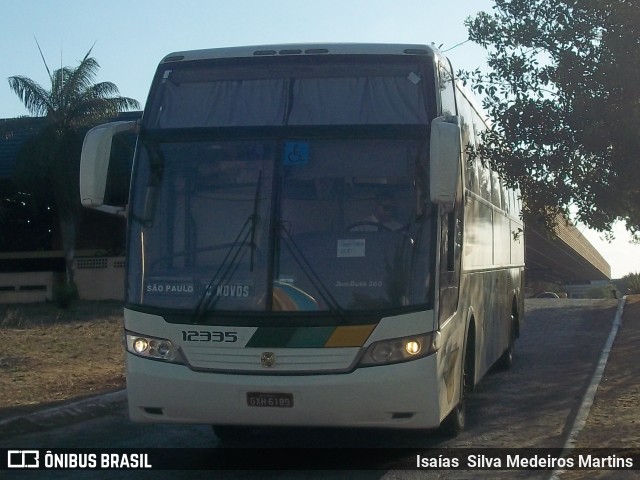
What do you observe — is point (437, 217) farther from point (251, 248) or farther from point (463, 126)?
point (463, 126)

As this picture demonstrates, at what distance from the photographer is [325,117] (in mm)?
7980

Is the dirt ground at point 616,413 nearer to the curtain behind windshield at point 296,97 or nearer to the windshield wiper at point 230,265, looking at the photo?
the windshield wiper at point 230,265

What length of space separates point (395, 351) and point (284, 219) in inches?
53.7

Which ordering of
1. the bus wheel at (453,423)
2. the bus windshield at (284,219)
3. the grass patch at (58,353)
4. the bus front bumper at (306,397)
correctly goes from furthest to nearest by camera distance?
the grass patch at (58,353)
the bus wheel at (453,423)
the bus windshield at (284,219)
the bus front bumper at (306,397)

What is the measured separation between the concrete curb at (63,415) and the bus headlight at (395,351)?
4.38m

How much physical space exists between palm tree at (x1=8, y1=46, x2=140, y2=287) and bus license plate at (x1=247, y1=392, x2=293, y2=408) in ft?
75.7

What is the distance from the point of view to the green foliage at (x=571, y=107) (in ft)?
32.6

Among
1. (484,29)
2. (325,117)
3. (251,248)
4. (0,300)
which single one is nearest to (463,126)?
(484,29)

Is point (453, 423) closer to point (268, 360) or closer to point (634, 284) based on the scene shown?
point (268, 360)

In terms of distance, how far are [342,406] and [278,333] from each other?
0.75 metres

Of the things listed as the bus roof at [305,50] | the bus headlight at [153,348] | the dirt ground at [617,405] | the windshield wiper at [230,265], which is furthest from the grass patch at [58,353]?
the dirt ground at [617,405]

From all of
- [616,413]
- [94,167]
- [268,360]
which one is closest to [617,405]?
[616,413]

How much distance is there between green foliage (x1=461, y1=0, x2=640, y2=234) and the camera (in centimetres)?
994

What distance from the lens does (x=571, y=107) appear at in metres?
10.3
